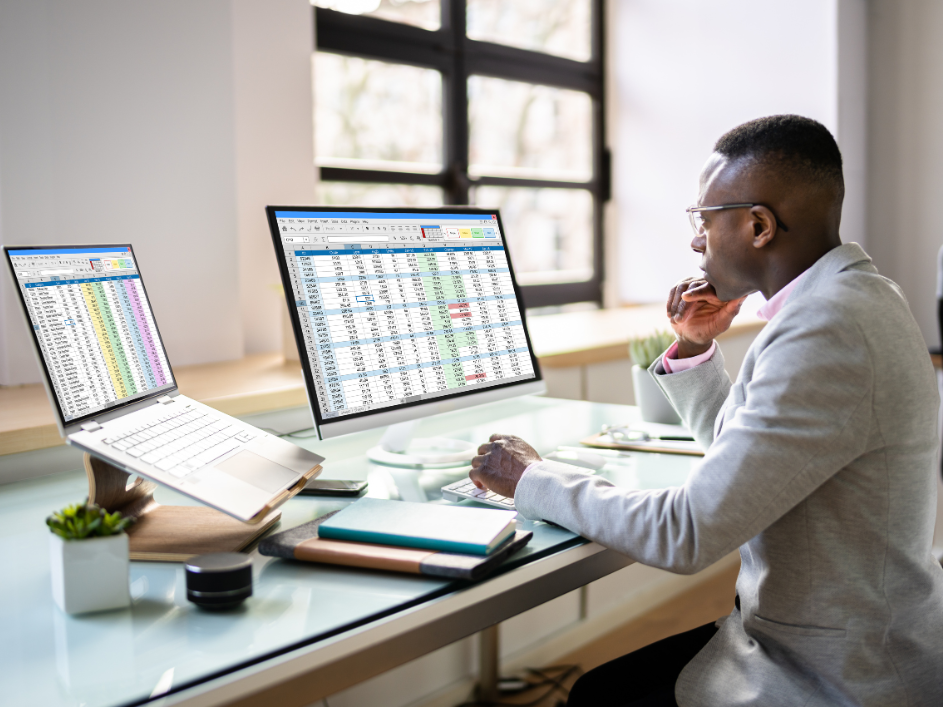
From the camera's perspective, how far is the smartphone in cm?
128

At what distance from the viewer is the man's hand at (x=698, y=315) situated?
1392mm

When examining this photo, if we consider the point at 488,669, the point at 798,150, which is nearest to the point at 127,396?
the point at 798,150

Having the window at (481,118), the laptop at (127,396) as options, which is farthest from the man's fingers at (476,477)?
the window at (481,118)

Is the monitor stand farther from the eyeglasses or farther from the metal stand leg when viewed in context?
the metal stand leg

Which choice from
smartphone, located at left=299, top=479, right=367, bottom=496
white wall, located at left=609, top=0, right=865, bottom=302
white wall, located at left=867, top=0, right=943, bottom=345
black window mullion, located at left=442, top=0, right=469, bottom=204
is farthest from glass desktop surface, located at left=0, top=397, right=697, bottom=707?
white wall, located at left=867, top=0, right=943, bottom=345

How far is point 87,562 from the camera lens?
2.80 feet

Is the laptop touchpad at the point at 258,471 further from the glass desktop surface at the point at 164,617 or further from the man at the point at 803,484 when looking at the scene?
the man at the point at 803,484

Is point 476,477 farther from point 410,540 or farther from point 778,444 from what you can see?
point 778,444

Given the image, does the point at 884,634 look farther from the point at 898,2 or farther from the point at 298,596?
the point at 898,2

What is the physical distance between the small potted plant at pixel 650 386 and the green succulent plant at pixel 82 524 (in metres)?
1.17

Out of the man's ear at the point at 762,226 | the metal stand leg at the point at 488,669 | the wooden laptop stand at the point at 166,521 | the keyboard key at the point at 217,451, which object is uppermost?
the man's ear at the point at 762,226

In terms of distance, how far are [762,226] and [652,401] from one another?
778mm

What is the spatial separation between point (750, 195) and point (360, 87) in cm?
207

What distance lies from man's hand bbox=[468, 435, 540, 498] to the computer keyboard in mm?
14
